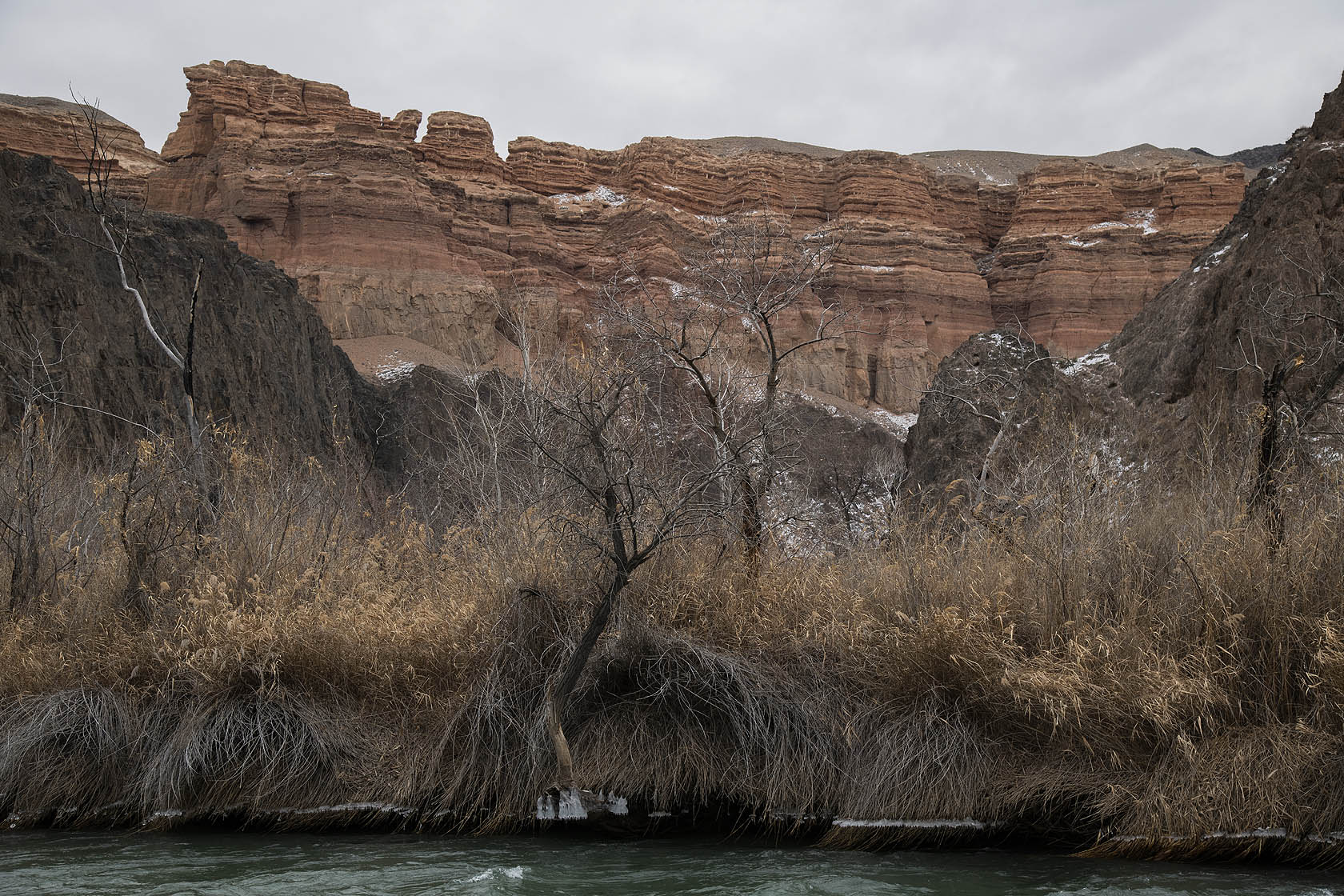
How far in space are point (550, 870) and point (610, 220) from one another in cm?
7661

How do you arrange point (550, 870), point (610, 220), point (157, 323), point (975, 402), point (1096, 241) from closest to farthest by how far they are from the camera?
point (550, 870) < point (975, 402) < point (157, 323) < point (610, 220) < point (1096, 241)

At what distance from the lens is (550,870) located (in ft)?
23.2

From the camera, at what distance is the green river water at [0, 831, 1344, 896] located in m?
6.55

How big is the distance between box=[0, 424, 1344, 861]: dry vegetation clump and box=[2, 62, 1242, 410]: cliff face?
189 feet

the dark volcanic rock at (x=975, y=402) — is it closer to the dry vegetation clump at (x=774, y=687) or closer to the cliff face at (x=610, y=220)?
the dry vegetation clump at (x=774, y=687)

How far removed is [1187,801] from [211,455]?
31.6ft

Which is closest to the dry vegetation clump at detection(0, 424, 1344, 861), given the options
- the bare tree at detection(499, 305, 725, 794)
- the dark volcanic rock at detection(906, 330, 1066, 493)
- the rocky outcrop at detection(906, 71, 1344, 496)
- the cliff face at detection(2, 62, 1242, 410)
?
the bare tree at detection(499, 305, 725, 794)

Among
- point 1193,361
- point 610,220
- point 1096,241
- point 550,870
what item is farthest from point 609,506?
point 1096,241

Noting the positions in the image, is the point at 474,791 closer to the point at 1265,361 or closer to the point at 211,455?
the point at 211,455

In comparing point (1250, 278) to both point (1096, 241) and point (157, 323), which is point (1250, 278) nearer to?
point (157, 323)

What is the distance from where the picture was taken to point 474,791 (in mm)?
8023

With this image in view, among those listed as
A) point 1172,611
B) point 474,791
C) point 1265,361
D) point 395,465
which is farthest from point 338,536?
point 395,465

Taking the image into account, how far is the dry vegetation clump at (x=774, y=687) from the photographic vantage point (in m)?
7.16

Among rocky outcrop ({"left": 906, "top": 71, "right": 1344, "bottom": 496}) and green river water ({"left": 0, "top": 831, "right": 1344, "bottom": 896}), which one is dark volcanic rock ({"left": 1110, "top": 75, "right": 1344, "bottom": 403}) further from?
green river water ({"left": 0, "top": 831, "right": 1344, "bottom": 896})
